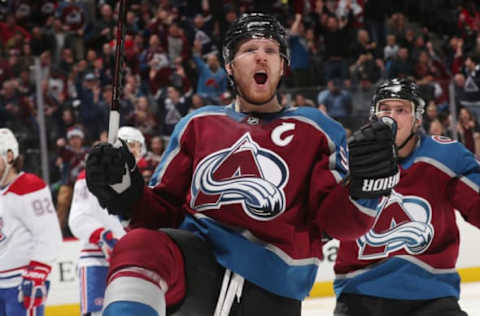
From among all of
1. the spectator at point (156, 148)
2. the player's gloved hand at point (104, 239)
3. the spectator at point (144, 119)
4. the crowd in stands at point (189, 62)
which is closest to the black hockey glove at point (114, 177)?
the player's gloved hand at point (104, 239)

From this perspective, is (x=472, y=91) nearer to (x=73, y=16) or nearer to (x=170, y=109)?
(x=170, y=109)

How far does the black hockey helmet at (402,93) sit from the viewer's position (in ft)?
10.6

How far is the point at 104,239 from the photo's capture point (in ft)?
15.9

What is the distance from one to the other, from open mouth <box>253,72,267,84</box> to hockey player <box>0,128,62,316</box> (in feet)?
6.93

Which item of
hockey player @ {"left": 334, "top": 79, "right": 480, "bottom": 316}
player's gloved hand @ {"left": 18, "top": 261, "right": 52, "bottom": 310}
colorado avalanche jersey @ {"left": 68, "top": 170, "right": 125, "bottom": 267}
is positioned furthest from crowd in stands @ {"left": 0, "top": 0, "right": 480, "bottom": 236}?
hockey player @ {"left": 334, "top": 79, "right": 480, "bottom": 316}

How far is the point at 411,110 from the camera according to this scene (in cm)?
324

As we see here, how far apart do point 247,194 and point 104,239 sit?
274cm

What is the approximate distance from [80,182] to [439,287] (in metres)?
2.48

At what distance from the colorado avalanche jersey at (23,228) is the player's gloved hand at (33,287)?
5cm

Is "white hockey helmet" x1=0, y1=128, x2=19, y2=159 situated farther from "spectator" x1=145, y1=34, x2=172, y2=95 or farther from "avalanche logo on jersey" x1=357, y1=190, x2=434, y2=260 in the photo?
"spectator" x1=145, y1=34, x2=172, y2=95

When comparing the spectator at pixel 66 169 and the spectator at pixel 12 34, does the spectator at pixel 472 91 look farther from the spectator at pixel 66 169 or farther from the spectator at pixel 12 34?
the spectator at pixel 12 34

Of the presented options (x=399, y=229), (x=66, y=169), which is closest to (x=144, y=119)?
(x=66, y=169)

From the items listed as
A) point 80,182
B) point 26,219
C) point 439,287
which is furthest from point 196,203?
point 80,182

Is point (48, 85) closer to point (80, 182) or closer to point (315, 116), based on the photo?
point (80, 182)
